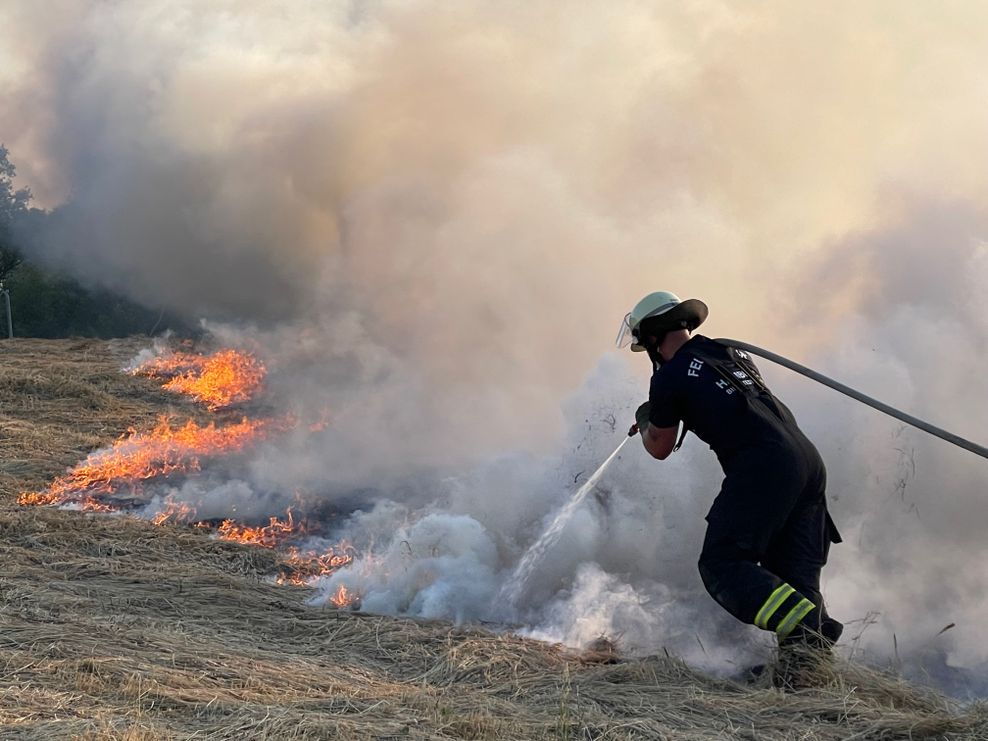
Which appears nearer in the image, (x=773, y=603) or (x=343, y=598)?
(x=773, y=603)

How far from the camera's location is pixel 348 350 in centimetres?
1275

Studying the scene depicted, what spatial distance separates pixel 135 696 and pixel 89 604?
1.83 m

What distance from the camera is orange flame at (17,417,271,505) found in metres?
8.95

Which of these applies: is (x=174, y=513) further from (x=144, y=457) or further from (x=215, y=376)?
(x=215, y=376)

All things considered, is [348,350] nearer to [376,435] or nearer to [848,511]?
[376,435]

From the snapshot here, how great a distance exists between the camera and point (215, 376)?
1418 centimetres

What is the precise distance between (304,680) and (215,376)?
35.2ft

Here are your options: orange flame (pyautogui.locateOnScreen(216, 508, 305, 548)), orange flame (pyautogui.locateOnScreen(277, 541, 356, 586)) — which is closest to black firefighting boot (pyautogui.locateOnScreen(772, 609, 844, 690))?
orange flame (pyautogui.locateOnScreen(277, 541, 356, 586))

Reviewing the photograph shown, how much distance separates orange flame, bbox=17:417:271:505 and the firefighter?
644 cm

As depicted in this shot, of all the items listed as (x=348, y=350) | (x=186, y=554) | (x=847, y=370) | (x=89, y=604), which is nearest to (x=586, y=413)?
(x=847, y=370)

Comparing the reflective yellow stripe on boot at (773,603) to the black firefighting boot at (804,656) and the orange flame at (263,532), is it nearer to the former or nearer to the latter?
the black firefighting boot at (804,656)

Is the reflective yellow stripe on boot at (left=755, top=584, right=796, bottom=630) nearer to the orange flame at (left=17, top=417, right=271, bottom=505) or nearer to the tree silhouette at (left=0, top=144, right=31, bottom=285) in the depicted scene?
the orange flame at (left=17, top=417, right=271, bottom=505)

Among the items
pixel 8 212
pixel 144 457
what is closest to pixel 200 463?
pixel 144 457

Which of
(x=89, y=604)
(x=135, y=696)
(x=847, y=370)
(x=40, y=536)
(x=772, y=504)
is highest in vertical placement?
(x=847, y=370)
